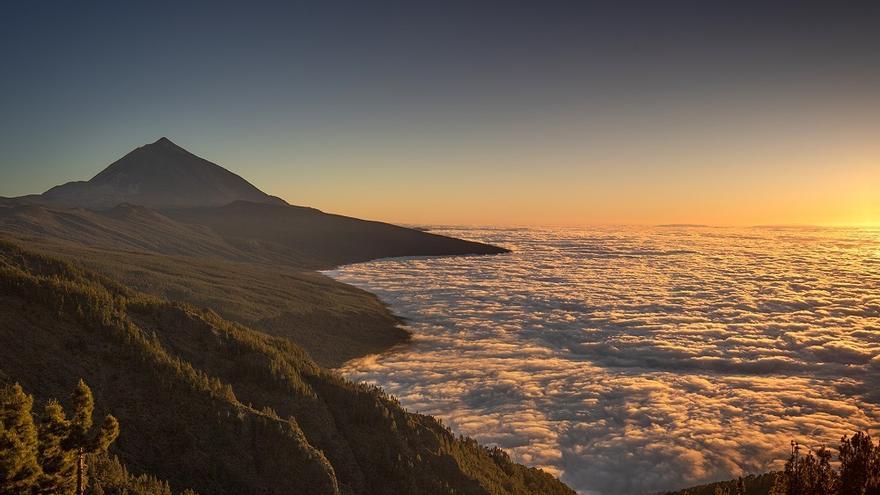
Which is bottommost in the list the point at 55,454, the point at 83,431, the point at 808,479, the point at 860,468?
the point at 808,479

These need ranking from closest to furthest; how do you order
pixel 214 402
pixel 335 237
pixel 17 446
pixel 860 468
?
pixel 17 446
pixel 860 468
pixel 214 402
pixel 335 237

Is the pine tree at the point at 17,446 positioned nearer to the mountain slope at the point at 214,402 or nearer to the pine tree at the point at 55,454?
the pine tree at the point at 55,454

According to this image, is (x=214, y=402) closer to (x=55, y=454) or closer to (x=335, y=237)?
(x=55, y=454)

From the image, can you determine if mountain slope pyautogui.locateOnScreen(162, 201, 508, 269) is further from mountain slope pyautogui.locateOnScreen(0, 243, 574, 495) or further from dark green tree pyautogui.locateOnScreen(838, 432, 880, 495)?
dark green tree pyautogui.locateOnScreen(838, 432, 880, 495)

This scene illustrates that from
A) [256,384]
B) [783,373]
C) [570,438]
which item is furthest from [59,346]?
[783,373]

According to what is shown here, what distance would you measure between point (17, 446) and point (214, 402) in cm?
758

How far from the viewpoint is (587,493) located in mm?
25172

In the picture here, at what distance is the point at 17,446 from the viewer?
852cm

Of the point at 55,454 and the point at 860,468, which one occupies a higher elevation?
the point at 55,454

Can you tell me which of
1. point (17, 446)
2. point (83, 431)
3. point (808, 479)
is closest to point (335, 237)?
point (83, 431)

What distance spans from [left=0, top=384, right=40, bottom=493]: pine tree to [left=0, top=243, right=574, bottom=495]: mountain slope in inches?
177

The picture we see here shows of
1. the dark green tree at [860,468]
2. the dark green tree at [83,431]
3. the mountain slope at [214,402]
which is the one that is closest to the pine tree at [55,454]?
the dark green tree at [83,431]

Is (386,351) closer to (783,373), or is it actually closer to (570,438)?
(570,438)

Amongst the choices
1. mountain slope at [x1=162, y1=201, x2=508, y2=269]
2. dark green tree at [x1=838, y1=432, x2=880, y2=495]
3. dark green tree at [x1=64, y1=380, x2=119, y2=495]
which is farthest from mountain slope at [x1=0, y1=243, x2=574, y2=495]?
mountain slope at [x1=162, y1=201, x2=508, y2=269]
